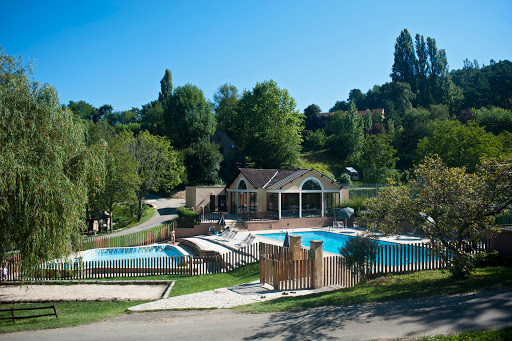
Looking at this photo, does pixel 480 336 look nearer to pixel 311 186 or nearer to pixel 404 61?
pixel 311 186

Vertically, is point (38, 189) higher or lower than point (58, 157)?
lower

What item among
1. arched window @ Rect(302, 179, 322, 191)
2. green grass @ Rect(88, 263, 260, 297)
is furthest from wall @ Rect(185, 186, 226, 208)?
green grass @ Rect(88, 263, 260, 297)

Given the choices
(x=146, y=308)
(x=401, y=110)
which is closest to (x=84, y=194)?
(x=146, y=308)

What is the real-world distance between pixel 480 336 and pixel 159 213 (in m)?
31.8

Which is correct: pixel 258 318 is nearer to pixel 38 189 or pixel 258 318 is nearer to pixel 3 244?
pixel 38 189

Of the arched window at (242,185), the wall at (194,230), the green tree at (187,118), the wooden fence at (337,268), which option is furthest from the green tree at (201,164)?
the wooden fence at (337,268)

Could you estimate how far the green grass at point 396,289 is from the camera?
9.48 meters

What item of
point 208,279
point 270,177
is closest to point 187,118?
point 270,177

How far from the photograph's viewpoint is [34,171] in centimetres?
1048

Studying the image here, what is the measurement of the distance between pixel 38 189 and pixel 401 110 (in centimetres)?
7348

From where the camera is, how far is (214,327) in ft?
27.0

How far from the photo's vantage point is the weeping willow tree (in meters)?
10.3

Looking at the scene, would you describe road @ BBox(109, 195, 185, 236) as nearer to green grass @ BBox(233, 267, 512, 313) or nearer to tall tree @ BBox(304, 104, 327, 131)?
green grass @ BBox(233, 267, 512, 313)

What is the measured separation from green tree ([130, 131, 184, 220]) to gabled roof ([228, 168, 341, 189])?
8385mm
